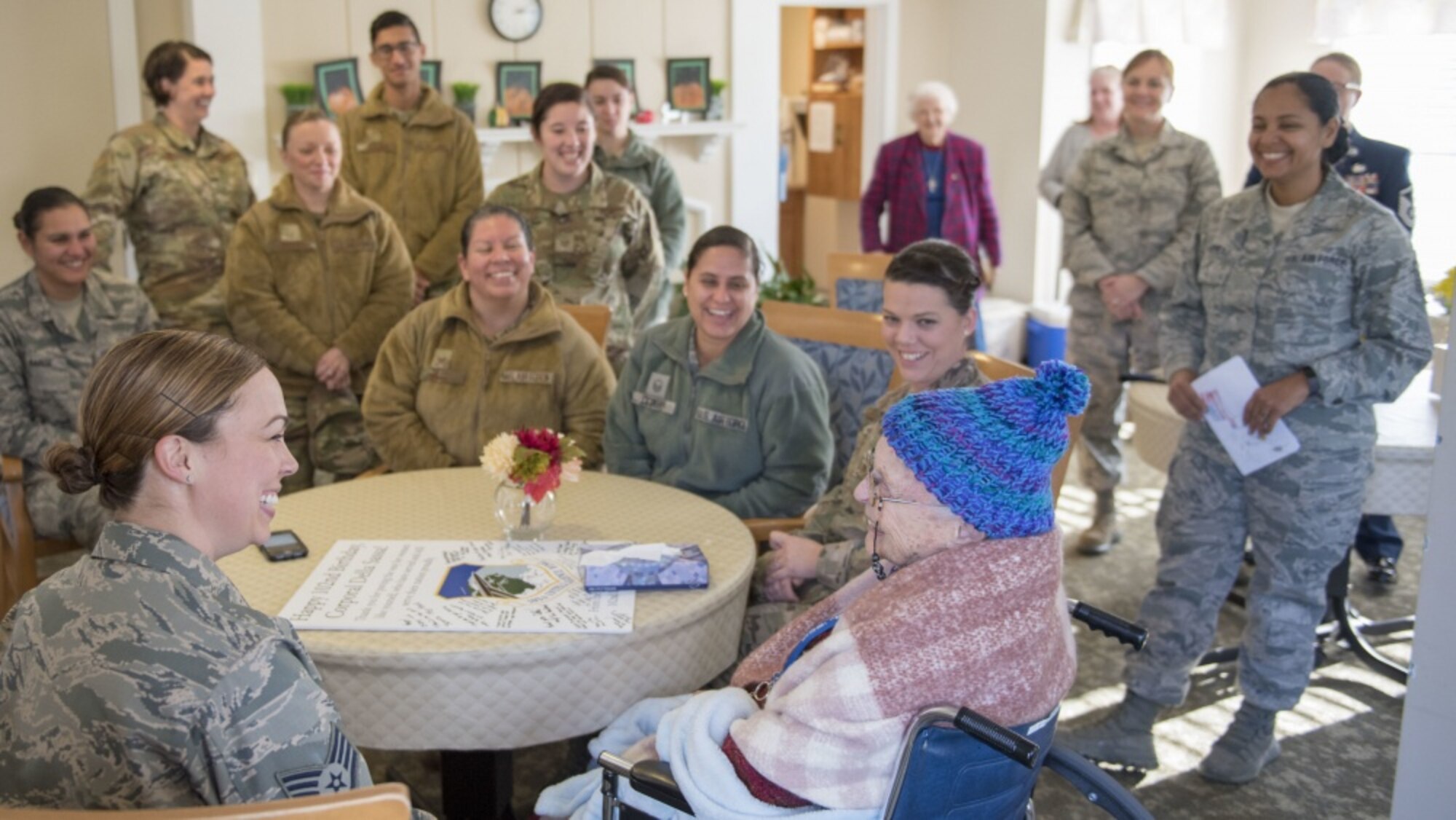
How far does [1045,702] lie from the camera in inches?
70.3

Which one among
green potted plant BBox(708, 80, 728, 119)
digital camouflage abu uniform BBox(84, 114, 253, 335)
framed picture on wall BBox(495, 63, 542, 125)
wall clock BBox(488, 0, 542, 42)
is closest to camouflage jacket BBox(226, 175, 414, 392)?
digital camouflage abu uniform BBox(84, 114, 253, 335)

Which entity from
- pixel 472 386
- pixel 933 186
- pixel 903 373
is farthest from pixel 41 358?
pixel 933 186

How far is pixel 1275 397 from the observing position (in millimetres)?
2980

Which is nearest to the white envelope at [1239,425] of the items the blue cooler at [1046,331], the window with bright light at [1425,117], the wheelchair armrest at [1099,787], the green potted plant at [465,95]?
the wheelchair armrest at [1099,787]

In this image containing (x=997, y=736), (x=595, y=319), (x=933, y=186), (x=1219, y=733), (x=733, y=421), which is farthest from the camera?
(x=933, y=186)

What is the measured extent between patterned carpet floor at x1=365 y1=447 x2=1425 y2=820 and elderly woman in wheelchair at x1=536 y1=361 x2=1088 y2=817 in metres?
1.24

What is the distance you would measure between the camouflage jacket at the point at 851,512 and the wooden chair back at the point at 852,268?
220cm

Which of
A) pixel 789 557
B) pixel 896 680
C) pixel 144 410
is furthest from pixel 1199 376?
pixel 144 410

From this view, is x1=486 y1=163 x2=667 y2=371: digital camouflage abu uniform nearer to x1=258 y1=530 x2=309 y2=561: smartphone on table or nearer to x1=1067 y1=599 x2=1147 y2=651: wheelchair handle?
x1=258 y1=530 x2=309 y2=561: smartphone on table

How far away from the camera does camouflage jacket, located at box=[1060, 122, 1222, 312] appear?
467cm

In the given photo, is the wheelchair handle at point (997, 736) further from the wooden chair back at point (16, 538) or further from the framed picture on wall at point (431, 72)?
the framed picture on wall at point (431, 72)

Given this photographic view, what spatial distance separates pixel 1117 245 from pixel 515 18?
11.8 feet

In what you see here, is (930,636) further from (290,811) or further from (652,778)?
(290,811)

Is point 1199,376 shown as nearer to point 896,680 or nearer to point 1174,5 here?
point 896,680
